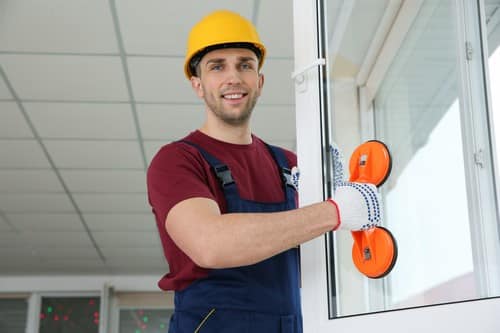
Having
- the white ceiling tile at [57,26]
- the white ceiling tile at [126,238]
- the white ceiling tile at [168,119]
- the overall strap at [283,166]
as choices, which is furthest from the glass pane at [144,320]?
the overall strap at [283,166]

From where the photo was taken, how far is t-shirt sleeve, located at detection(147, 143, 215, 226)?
1.36 m

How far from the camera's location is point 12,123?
13.2ft

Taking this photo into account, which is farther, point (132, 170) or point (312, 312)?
point (132, 170)

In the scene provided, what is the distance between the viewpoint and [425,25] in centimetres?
175

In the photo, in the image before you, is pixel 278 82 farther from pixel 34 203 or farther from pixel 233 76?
pixel 34 203

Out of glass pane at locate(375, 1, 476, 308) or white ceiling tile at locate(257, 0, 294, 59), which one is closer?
glass pane at locate(375, 1, 476, 308)

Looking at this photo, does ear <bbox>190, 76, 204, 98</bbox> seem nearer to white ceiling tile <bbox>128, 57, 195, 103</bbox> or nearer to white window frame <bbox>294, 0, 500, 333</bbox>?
white window frame <bbox>294, 0, 500, 333</bbox>

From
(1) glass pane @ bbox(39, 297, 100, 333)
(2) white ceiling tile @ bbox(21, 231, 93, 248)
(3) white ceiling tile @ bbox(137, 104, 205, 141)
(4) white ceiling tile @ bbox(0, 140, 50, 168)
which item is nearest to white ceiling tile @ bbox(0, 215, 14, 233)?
(2) white ceiling tile @ bbox(21, 231, 93, 248)

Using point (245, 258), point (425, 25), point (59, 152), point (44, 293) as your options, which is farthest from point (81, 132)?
point (44, 293)

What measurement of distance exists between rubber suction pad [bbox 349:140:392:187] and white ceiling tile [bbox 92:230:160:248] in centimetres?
503

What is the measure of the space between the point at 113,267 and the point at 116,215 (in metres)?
1.75

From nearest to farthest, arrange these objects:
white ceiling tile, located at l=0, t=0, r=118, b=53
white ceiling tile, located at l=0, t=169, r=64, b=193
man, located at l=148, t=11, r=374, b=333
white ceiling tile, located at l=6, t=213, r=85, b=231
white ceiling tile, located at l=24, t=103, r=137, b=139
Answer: man, located at l=148, t=11, r=374, b=333 < white ceiling tile, located at l=0, t=0, r=118, b=53 < white ceiling tile, located at l=24, t=103, r=137, b=139 < white ceiling tile, located at l=0, t=169, r=64, b=193 < white ceiling tile, located at l=6, t=213, r=85, b=231

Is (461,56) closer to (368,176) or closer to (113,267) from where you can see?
(368,176)

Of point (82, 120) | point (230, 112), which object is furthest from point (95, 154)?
point (230, 112)
